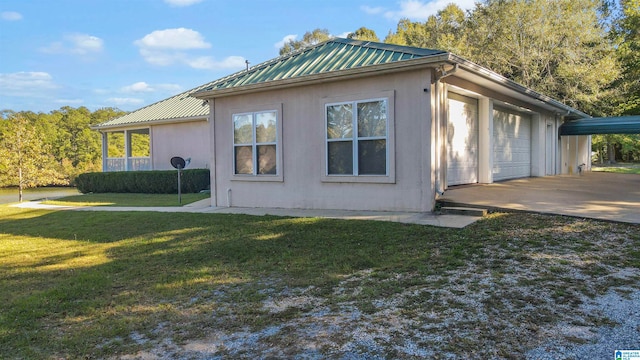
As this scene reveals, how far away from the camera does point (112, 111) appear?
47.0 m

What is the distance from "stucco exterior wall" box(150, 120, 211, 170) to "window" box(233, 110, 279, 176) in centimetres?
719

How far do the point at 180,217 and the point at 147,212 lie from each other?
1602mm

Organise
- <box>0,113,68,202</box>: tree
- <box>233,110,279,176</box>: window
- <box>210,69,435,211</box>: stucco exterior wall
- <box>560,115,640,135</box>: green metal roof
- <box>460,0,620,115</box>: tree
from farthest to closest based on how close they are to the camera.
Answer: <box>460,0,620,115</box>: tree
<box>0,113,68,202</box>: tree
<box>560,115,640,135</box>: green metal roof
<box>233,110,279,176</box>: window
<box>210,69,435,211</box>: stucco exterior wall

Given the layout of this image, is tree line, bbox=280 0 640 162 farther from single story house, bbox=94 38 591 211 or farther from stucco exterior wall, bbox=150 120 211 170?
stucco exterior wall, bbox=150 120 211 170

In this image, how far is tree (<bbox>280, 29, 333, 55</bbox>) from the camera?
39672 mm

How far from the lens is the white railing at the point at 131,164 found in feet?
64.4

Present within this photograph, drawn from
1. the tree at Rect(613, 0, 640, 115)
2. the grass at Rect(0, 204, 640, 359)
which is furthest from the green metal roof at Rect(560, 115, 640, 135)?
the grass at Rect(0, 204, 640, 359)

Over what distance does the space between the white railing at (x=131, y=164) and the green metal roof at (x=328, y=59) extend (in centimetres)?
1071

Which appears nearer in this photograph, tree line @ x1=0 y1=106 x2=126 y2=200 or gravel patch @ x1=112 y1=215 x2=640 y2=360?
gravel patch @ x1=112 y1=215 x2=640 y2=360

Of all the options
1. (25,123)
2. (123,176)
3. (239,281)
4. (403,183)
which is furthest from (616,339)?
(25,123)

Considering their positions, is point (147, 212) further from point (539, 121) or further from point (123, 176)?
point (539, 121)

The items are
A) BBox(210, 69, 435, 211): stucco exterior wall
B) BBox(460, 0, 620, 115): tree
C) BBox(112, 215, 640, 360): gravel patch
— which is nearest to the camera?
BBox(112, 215, 640, 360): gravel patch

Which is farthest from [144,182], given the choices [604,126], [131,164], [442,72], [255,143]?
[604,126]

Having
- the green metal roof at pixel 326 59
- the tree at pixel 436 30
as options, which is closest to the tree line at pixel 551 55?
the tree at pixel 436 30
